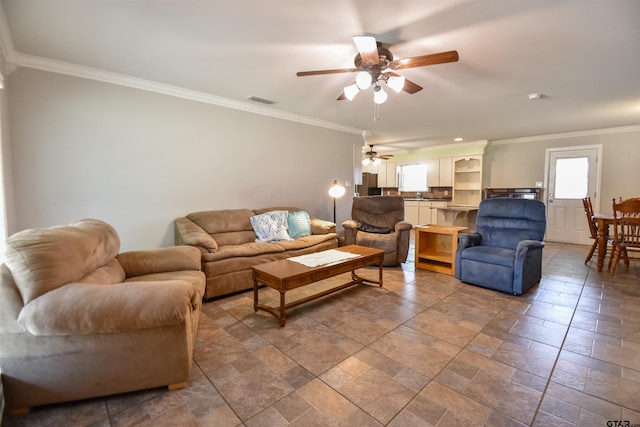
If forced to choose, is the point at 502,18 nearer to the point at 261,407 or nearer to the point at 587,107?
the point at 261,407

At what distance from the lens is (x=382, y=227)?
15.1ft

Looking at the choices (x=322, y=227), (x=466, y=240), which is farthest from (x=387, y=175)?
(x=466, y=240)

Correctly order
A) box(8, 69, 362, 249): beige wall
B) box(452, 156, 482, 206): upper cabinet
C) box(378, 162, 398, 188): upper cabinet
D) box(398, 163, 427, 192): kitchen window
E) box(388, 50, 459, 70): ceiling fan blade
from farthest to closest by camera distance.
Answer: box(378, 162, 398, 188): upper cabinet, box(398, 163, 427, 192): kitchen window, box(452, 156, 482, 206): upper cabinet, box(8, 69, 362, 249): beige wall, box(388, 50, 459, 70): ceiling fan blade

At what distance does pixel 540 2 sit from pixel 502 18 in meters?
0.22

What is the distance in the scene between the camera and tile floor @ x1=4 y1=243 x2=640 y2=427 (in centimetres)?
148

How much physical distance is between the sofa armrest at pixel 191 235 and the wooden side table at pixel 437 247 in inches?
110

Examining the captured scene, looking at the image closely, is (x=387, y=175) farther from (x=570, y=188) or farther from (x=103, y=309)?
(x=103, y=309)

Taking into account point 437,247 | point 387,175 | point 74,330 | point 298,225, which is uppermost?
point 387,175

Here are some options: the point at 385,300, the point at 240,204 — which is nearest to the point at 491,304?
the point at 385,300

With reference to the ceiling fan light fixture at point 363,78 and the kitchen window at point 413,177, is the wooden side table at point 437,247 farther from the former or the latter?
the kitchen window at point 413,177

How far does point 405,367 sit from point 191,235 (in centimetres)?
243

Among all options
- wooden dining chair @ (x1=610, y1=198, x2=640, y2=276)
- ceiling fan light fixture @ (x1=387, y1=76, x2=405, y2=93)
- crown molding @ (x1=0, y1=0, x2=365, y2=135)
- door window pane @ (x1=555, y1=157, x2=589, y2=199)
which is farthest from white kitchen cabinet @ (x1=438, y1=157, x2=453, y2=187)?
ceiling fan light fixture @ (x1=387, y1=76, x2=405, y2=93)

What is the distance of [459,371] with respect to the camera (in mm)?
1833

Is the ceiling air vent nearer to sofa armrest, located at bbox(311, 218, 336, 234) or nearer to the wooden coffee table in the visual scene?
sofa armrest, located at bbox(311, 218, 336, 234)
